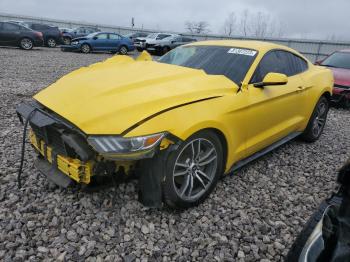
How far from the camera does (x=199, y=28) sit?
69.1 meters

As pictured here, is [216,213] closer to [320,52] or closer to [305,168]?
[305,168]

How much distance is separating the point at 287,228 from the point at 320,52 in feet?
65.1

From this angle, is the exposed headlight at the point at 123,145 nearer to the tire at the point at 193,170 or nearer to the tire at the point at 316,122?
the tire at the point at 193,170

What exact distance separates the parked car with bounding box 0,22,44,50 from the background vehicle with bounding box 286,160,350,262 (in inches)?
721

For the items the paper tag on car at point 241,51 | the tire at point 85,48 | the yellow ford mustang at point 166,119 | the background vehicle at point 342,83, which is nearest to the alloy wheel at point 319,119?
the yellow ford mustang at point 166,119

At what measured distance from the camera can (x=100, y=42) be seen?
18891 millimetres

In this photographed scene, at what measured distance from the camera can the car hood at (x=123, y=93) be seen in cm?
248

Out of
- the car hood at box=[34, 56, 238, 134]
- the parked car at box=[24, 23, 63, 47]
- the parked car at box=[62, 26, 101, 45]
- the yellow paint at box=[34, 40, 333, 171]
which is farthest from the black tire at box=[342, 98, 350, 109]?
the parked car at box=[62, 26, 101, 45]

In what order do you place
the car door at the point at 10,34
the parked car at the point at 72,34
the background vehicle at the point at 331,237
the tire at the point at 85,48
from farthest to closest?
the parked car at the point at 72,34 → the tire at the point at 85,48 → the car door at the point at 10,34 → the background vehicle at the point at 331,237

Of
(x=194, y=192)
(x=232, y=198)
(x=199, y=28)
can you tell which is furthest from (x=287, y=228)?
(x=199, y=28)

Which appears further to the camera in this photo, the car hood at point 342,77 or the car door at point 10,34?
the car door at point 10,34

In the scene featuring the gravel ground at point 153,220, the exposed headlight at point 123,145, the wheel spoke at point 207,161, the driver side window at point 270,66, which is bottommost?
the gravel ground at point 153,220

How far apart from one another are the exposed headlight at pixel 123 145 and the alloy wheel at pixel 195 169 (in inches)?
14.7

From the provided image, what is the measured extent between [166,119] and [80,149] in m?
0.71
